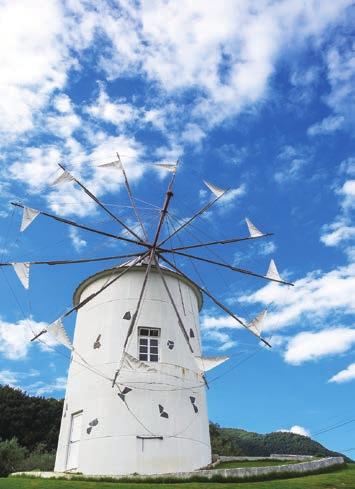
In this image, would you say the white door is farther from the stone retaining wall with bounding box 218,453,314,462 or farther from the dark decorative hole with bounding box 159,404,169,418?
the stone retaining wall with bounding box 218,453,314,462

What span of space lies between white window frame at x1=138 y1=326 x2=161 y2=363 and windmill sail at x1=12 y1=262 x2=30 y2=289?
5.24m

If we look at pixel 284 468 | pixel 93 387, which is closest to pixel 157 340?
pixel 93 387

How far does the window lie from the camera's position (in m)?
20.8

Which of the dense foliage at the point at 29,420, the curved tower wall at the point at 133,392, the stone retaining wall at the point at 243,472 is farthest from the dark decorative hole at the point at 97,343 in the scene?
the dense foliage at the point at 29,420

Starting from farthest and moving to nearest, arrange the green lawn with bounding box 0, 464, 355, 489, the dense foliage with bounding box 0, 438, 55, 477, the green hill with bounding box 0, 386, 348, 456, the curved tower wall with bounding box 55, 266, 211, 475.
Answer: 1. the green hill with bounding box 0, 386, 348, 456
2. the dense foliage with bounding box 0, 438, 55, 477
3. the curved tower wall with bounding box 55, 266, 211, 475
4. the green lawn with bounding box 0, 464, 355, 489

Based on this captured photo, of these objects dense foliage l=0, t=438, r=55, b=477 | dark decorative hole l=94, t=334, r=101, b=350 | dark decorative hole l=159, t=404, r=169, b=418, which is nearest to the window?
dark decorative hole l=94, t=334, r=101, b=350

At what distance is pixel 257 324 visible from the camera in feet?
74.2

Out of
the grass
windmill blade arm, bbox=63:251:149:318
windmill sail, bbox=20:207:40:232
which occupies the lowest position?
the grass

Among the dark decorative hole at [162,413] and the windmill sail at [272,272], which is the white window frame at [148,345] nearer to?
the dark decorative hole at [162,413]

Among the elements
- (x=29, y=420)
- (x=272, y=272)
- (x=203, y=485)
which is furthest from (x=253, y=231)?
(x=29, y=420)

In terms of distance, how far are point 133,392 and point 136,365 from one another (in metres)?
1.24

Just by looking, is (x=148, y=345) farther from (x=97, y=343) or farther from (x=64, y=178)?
(x=64, y=178)

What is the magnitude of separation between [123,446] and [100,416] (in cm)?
147

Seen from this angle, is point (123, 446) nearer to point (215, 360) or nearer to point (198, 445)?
point (198, 445)
